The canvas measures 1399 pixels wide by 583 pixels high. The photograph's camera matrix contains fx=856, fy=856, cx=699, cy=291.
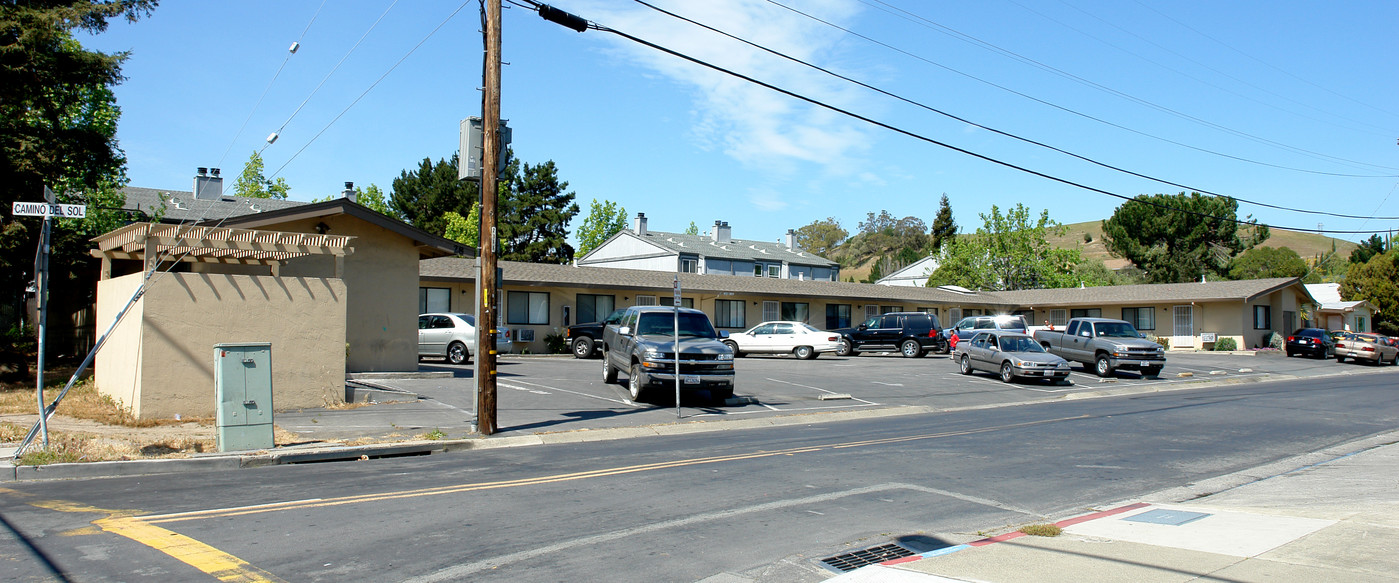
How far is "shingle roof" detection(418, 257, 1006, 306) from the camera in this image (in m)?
32.1

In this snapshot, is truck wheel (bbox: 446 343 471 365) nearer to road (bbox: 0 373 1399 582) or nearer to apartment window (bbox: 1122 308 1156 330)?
road (bbox: 0 373 1399 582)

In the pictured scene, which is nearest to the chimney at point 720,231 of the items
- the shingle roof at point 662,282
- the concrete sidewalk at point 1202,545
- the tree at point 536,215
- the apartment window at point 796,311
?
the tree at point 536,215

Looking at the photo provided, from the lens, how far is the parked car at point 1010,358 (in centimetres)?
2452

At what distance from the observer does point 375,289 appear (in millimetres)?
19578

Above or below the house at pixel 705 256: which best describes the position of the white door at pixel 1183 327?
below

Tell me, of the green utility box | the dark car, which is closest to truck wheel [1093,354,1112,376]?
the dark car

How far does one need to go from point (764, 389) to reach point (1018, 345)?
897cm

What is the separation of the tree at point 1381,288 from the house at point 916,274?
33.1 metres

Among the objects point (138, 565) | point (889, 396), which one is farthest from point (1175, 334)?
point (138, 565)

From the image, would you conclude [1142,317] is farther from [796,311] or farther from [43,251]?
[43,251]

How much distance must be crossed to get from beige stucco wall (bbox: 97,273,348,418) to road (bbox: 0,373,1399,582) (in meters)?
4.49

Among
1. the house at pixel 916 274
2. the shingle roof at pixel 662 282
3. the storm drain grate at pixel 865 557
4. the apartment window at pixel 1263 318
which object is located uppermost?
the house at pixel 916 274

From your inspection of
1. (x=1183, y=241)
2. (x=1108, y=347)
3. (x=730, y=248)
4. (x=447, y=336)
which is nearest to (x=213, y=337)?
(x=447, y=336)

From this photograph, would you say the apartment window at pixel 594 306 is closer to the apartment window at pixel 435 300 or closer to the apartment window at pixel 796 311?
the apartment window at pixel 435 300
